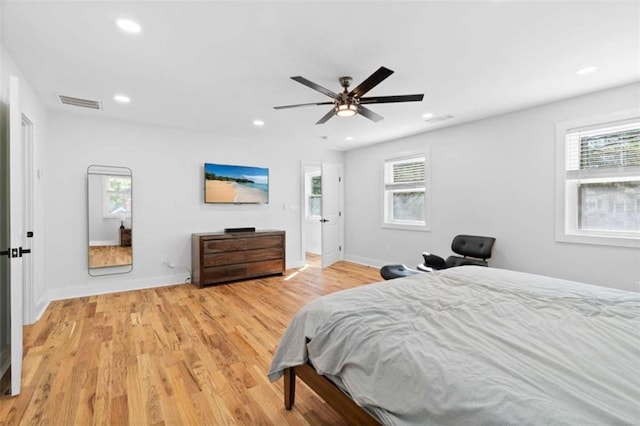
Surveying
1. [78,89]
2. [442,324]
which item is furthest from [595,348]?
[78,89]

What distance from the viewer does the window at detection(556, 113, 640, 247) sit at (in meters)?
3.12

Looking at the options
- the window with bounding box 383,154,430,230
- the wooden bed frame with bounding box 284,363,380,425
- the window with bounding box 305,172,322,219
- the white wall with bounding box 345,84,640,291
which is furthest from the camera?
the window with bounding box 305,172,322,219

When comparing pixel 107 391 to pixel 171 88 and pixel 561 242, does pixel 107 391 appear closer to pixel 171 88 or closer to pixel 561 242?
pixel 171 88

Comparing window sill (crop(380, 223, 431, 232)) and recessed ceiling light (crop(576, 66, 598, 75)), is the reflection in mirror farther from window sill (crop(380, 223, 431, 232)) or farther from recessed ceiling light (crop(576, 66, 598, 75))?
recessed ceiling light (crop(576, 66, 598, 75))

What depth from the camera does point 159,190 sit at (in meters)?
4.55

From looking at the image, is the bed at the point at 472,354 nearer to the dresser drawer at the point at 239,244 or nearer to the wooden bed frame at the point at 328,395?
the wooden bed frame at the point at 328,395

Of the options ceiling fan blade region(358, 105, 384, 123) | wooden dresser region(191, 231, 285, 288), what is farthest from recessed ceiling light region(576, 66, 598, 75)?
wooden dresser region(191, 231, 285, 288)

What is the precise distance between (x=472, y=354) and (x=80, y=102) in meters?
4.56

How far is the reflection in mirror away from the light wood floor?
49cm

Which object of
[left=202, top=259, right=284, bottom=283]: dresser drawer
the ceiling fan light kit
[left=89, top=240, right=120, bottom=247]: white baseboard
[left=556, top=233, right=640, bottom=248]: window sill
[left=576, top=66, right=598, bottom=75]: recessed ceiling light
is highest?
[left=576, top=66, right=598, bottom=75]: recessed ceiling light

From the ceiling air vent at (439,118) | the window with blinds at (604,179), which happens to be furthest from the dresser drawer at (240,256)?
the window with blinds at (604,179)

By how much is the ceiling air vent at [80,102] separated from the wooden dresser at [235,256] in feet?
6.81

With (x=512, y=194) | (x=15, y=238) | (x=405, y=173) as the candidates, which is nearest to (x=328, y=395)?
(x=15, y=238)

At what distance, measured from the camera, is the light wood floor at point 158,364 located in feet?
5.80
